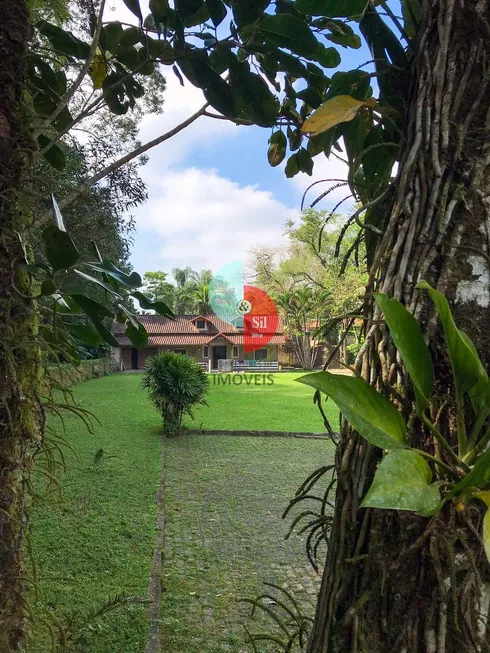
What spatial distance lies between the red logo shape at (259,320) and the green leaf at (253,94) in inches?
725

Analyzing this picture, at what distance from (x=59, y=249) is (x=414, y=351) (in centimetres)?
62

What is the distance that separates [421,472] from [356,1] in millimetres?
677

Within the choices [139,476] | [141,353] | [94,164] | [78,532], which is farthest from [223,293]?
[78,532]

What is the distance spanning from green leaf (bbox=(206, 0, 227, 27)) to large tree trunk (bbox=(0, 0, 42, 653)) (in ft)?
1.25

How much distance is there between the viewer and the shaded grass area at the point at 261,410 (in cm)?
820

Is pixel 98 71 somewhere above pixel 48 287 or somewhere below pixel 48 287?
above

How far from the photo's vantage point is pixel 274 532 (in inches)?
145

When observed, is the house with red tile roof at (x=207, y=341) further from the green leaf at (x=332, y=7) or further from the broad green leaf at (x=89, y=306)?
the green leaf at (x=332, y=7)

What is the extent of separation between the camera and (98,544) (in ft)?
Result: 10.1

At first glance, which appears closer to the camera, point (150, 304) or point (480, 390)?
point (480, 390)

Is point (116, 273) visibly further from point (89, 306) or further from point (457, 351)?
point (457, 351)

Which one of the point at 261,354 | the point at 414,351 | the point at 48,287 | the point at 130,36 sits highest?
the point at 130,36

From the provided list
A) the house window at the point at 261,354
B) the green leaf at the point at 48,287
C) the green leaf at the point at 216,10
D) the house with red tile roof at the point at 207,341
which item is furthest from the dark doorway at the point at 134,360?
the green leaf at the point at 48,287

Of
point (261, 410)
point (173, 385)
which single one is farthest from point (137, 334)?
point (261, 410)
